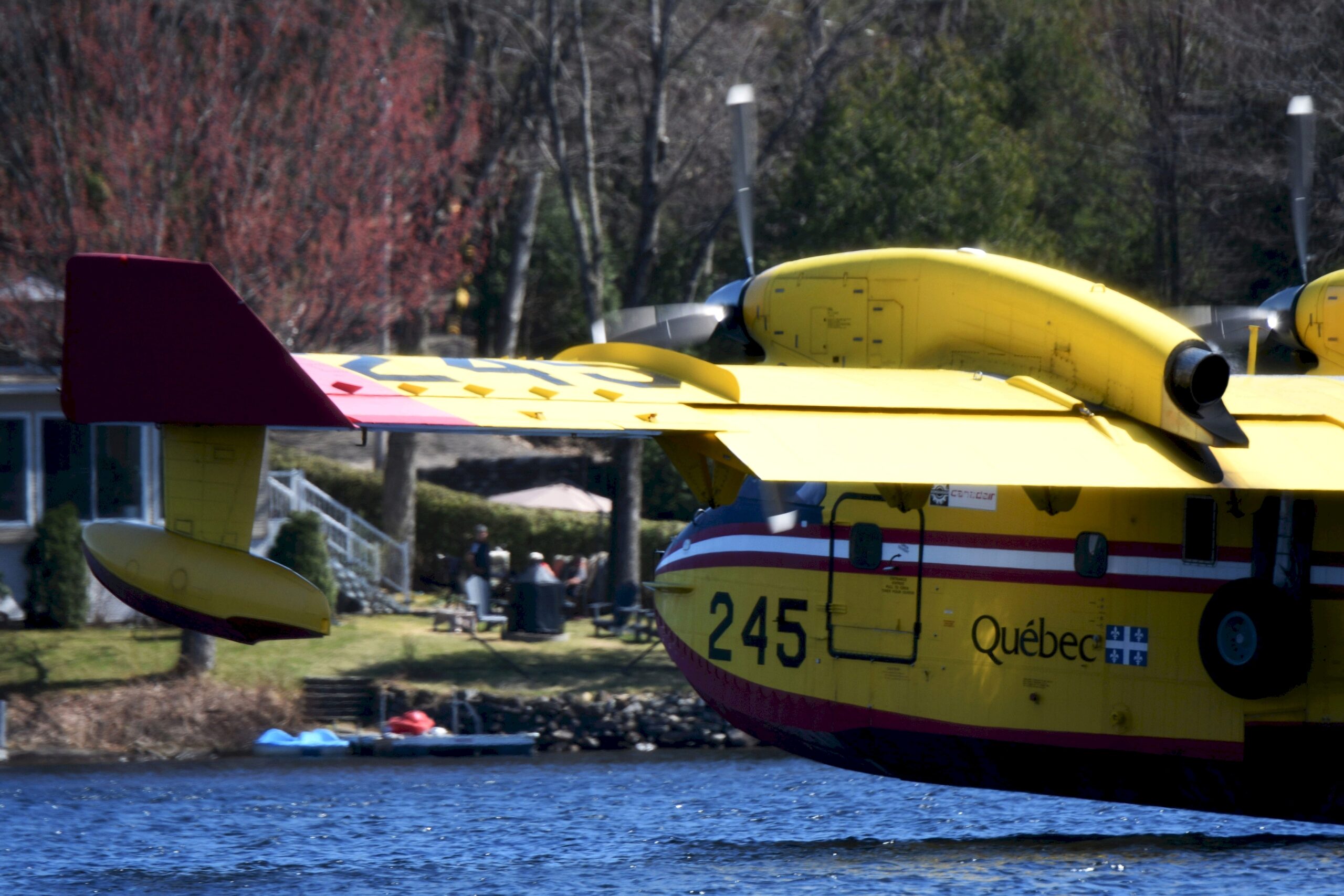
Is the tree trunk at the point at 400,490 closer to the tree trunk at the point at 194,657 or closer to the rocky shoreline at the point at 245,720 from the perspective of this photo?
the tree trunk at the point at 194,657

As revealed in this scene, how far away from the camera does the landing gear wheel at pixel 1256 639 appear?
12.0m

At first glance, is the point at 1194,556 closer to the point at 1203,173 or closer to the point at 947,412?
the point at 947,412

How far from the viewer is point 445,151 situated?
117ft

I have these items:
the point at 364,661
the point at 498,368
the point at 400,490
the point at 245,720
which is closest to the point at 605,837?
the point at 498,368

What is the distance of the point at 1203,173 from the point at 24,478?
24.8 meters

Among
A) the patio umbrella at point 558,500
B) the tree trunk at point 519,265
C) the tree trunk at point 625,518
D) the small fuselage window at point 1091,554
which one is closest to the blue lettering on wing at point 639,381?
the small fuselage window at point 1091,554

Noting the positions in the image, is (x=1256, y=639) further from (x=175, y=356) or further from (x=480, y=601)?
(x=480, y=601)

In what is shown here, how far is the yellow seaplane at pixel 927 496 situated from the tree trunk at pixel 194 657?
13046 millimetres

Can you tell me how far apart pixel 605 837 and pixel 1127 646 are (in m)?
6.67

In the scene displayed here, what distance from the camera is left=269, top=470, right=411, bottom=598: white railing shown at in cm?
3344

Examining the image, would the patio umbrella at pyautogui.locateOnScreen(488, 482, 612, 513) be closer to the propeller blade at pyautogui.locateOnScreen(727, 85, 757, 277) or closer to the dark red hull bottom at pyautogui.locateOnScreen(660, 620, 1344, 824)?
the propeller blade at pyautogui.locateOnScreen(727, 85, 757, 277)

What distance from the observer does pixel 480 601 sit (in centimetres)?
3059

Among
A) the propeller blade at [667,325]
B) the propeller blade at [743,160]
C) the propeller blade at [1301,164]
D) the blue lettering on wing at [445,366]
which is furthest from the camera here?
the propeller blade at [1301,164]

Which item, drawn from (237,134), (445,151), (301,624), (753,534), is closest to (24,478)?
(237,134)
